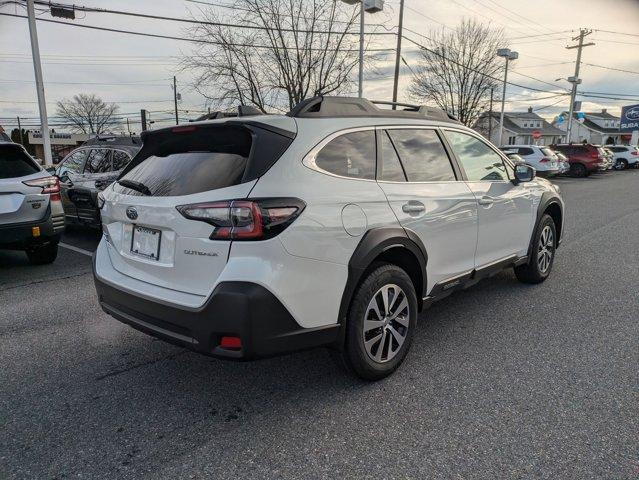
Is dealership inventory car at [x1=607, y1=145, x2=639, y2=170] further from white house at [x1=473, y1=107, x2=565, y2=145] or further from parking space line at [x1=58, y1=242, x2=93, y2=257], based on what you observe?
parking space line at [x1=58, y1=242, x2=93, y2=257]

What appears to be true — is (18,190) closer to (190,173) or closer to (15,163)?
(15,163)

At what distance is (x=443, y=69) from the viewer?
34.8 metres

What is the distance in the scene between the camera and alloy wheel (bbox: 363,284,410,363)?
3.00 m

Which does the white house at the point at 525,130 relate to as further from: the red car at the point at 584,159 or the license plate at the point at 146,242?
the license plate at the point at 146,242

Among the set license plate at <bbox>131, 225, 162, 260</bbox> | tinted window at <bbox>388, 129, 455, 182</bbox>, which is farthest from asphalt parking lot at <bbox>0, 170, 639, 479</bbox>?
tinted window at <bbox>388, 129, 455, 182</bbox>

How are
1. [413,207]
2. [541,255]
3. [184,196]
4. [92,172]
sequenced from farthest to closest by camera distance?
[92,172] → [541,255] → [413,207] → [184,196]

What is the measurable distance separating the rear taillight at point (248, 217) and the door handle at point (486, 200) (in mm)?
2057

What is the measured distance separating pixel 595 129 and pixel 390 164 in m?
94.0

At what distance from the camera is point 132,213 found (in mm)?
2881

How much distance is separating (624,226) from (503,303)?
20.0 ft

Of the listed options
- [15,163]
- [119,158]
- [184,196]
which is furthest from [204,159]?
[119,158]

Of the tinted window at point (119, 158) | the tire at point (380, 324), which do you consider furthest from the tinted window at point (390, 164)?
the tinted window at point (119, 158)

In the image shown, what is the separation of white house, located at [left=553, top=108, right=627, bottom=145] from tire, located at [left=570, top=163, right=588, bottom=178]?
58305 mm

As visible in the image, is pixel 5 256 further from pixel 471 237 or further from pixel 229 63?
pixel 229 63
